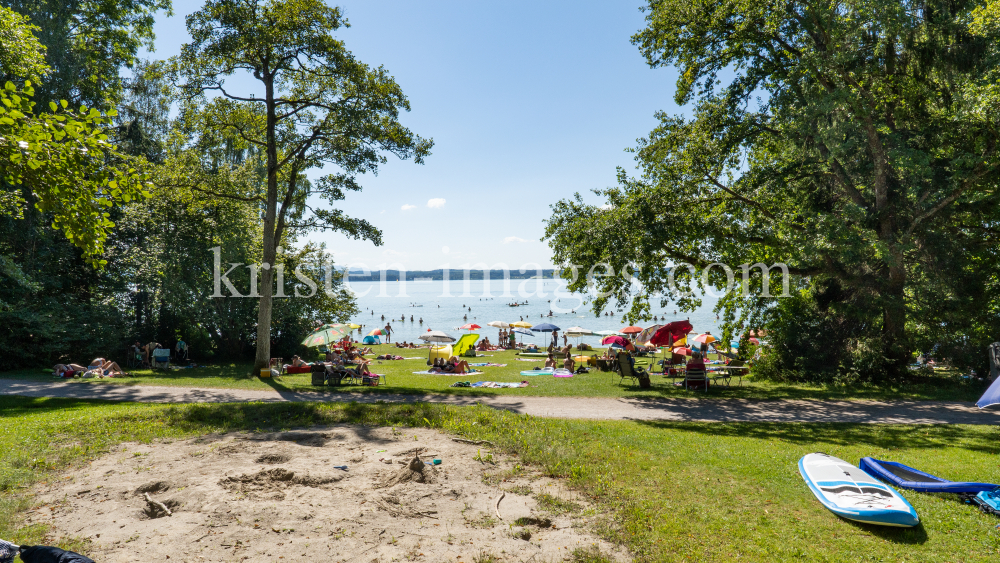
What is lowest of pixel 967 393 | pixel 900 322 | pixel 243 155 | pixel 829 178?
pixel 967 393

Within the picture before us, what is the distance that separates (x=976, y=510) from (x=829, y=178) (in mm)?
14255

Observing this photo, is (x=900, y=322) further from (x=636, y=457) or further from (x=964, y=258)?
(x=636, y=457)

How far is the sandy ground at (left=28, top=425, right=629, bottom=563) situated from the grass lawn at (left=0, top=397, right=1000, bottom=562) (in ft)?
Answer: 1.40

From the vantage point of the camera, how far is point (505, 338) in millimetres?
42250

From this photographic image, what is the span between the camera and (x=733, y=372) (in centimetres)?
2006

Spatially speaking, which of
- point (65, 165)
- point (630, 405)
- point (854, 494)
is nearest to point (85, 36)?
point (65, 165)

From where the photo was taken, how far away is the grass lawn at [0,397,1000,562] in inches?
205

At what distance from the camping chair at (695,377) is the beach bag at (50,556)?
1553 cm

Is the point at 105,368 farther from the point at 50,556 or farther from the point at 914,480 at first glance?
the point at 914,480

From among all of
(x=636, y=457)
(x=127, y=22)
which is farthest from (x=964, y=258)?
(x=127, y=22)

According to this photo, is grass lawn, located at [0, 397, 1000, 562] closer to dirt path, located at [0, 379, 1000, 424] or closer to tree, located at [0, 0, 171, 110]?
dirt path, located at [0, 379, 1000, 424]

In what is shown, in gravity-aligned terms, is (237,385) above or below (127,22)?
below

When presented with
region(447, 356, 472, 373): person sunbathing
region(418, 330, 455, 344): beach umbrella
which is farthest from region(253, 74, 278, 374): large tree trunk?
region(418, 330, 455, 344): beach umbrella

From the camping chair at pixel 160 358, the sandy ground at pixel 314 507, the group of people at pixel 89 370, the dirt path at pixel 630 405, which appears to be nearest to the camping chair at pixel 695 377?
the dirt path at pixel 630 405
